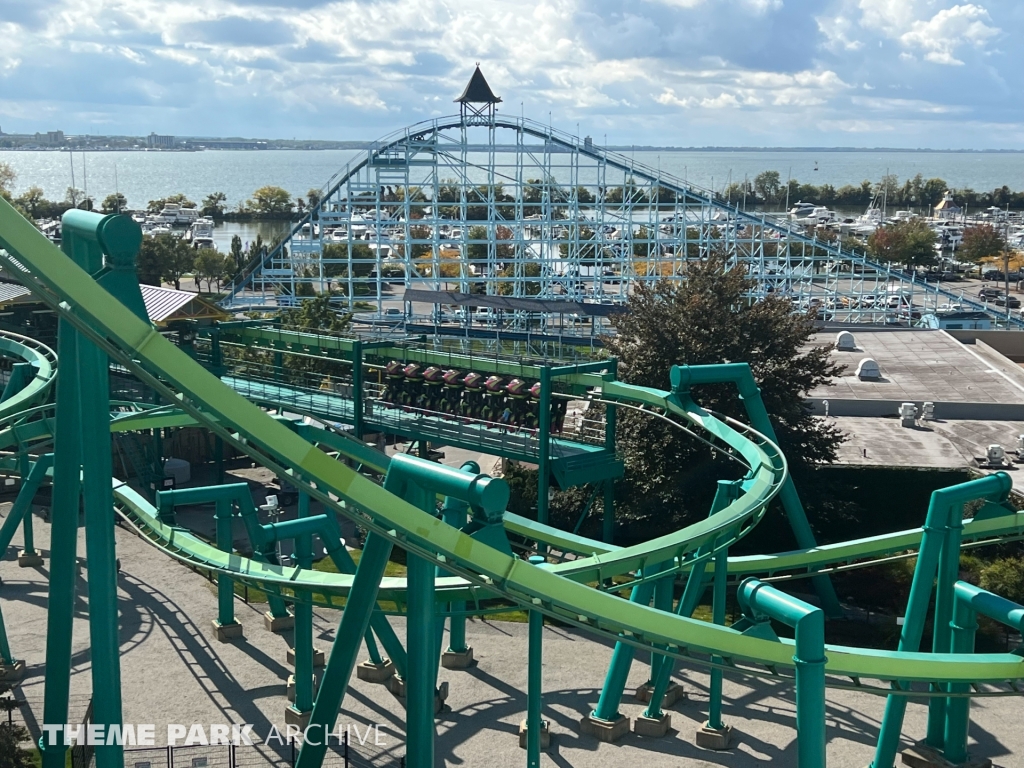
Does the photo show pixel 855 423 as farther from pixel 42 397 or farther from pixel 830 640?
pixel 42 397

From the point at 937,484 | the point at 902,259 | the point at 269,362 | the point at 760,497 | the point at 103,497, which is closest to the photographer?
the point at 103,497

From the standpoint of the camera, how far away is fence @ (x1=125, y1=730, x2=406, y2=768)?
1264cm

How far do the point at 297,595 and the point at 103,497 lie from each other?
10.6ft

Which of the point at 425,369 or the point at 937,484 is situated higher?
the point at 425,369

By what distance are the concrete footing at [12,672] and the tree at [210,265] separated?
4545cm

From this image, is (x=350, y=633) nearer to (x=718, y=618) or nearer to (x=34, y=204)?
(x=718, y=618)

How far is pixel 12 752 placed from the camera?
11258 mm

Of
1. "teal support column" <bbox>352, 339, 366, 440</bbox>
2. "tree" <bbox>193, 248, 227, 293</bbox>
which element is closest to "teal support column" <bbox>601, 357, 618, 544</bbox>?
"teal support column" <bbox>352, 339, 366, 440</bbox>

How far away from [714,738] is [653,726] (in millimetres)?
753

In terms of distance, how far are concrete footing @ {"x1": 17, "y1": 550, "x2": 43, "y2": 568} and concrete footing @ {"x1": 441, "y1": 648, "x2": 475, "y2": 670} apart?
26.4ft

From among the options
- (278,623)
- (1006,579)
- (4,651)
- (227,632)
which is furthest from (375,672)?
(1006,579)

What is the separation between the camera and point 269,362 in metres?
27.6

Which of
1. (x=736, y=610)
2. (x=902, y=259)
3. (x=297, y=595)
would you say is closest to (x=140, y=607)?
(x=297, y=595)

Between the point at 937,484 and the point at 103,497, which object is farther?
the point at 937,484
